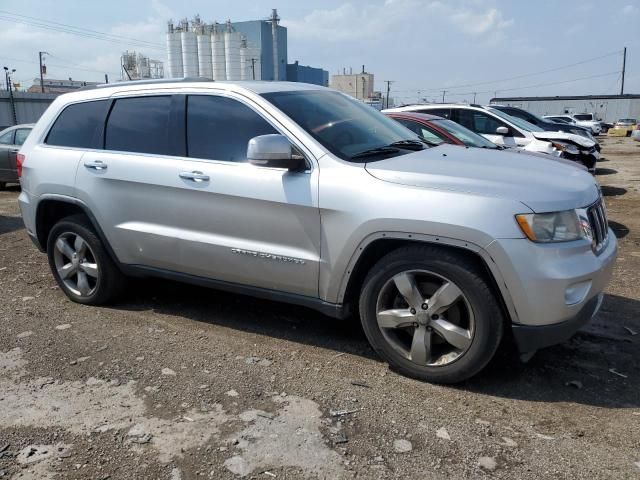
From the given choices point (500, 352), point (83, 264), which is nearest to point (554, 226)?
point (500, 352)

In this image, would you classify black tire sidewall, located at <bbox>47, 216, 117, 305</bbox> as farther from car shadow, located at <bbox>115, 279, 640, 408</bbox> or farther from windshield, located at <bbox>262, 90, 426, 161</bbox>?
windshield, located at <bbox>262, 90, 426, 161</bbox>

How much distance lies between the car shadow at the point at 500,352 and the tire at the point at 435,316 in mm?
236

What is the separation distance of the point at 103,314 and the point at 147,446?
2.15 meters

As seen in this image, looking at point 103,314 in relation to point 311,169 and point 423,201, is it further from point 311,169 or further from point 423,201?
point 423,201

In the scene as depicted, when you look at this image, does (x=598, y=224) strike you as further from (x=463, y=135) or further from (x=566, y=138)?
(x=566, y=138)

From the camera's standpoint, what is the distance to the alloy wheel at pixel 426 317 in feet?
10.9

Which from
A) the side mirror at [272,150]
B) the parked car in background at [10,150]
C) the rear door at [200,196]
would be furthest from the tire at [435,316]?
the parked car in background at [10,150]

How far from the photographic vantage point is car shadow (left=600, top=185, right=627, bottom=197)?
11.3 meters

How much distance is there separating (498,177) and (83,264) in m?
3.45

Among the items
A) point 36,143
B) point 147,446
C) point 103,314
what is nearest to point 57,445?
point 147,446

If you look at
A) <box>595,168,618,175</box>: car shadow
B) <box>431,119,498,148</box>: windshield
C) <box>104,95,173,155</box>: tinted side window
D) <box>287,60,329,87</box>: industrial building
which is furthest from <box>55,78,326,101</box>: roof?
<box>287,60,329,87</box>: industrial building

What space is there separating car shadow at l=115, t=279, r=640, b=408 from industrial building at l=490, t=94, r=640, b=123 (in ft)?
192

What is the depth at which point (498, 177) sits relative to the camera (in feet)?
11.0

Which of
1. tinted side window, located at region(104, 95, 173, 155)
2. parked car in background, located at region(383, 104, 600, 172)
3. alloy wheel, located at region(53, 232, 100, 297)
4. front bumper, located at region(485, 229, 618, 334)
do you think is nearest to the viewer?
front bumper, located at region(485, 229, 618, 334)
